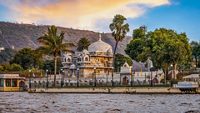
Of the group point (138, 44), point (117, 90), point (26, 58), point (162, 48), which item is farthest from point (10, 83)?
point (26, 58)

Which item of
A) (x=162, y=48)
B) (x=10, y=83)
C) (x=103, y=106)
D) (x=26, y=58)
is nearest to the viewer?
(x=103, y=106)

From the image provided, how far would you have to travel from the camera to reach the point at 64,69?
154 metres

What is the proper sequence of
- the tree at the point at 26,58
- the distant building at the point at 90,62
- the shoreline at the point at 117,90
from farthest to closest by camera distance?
the tree at the point at 26,58
the distant building at the point at 90,62
the shoreline at the point at 117,90

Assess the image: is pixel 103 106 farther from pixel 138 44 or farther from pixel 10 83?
pixel 138 44

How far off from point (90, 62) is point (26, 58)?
41.8 meters

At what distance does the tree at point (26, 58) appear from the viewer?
590 ft

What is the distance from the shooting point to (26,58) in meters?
181

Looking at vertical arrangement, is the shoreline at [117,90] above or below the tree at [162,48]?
below

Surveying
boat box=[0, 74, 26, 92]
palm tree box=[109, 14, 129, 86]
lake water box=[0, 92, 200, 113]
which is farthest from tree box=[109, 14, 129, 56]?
lake water box=[0, 92, 200, 113]

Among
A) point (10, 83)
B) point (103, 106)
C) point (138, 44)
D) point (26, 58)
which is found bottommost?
point (103, 106)

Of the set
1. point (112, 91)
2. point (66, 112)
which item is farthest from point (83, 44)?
point (66, 112)

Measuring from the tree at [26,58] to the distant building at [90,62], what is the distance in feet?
86.2

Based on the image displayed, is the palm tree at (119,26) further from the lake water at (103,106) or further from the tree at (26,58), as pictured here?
the lake water at (103,106)

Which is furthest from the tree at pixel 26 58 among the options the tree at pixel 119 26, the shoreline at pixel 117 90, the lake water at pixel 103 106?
the lake water at pixel 103 106
